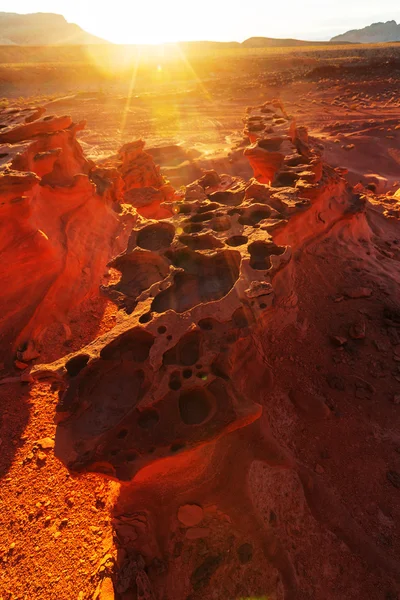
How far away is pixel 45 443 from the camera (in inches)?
194

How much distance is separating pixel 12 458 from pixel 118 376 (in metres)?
2.42

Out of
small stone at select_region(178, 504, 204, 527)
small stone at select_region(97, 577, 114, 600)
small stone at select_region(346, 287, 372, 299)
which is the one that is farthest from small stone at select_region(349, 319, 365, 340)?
small stone at select_region(97, 577, 114, 600)

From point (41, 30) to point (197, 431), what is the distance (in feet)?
477

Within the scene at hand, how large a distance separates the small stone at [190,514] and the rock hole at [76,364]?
1.78 m

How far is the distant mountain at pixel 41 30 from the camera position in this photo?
104 metres

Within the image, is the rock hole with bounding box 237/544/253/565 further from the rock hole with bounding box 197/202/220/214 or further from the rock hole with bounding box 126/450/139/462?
the rock hole with bounding box 197/202/220/214

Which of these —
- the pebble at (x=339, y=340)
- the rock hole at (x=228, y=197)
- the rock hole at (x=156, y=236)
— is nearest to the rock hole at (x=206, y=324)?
the rock hole at (x=156, y=236)

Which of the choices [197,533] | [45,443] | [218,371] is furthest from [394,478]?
[45,443]

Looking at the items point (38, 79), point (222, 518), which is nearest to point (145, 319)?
point (222, 518)

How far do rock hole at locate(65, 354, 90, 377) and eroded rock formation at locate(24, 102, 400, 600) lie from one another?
0.04ft

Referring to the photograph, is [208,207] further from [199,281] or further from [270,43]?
[270,43]

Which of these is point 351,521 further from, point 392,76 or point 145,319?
point 392,76

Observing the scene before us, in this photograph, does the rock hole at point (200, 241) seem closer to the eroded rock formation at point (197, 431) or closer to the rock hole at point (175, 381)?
the eroded rock formation at point (197, 431)

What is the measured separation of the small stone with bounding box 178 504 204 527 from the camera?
358cm
